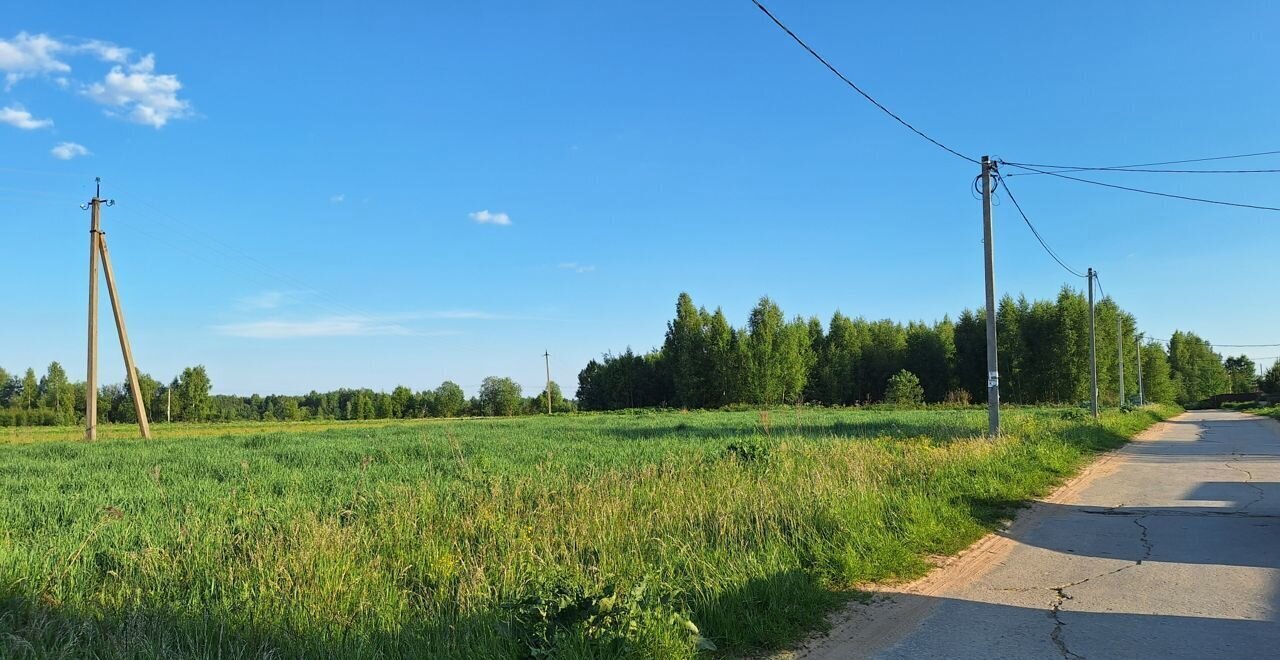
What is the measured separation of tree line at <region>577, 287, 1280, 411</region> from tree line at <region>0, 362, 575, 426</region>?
66.5ft

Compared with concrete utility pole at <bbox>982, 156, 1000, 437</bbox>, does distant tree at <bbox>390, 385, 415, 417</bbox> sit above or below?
below

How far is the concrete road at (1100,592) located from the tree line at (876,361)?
5081 cm

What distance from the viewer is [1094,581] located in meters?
6.26

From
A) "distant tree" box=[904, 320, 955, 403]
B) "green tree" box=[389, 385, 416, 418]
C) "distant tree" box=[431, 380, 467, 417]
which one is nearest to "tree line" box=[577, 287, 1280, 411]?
"distant tree" box=[904, 320, 955, 403]

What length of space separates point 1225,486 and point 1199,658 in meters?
10.5

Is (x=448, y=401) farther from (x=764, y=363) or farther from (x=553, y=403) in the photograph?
(x=764, y=363)

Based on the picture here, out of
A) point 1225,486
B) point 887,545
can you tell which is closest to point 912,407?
point 1225,486

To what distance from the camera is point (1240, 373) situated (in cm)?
13862

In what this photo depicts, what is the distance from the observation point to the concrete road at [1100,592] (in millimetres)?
4645

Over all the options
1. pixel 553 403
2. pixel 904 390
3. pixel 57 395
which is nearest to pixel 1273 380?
pixel 904 390

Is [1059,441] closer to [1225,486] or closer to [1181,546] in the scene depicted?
[1225,486]

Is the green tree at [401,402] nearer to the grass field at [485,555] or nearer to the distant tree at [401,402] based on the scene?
the distant tree at [401,402]

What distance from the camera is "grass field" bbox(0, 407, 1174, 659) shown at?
439 centimetres

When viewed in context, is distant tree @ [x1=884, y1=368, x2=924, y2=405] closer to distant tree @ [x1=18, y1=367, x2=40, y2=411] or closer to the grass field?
the grass field
